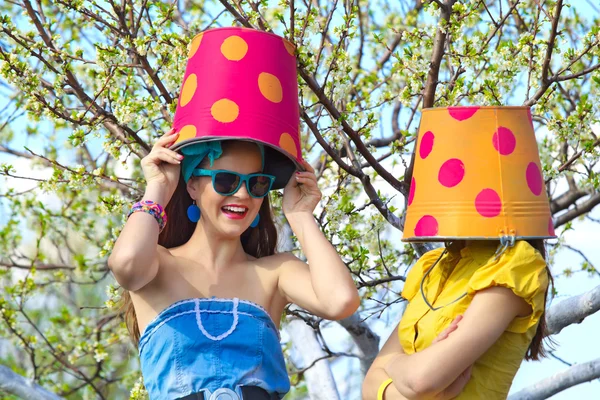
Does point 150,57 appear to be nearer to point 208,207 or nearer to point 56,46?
point 56,46

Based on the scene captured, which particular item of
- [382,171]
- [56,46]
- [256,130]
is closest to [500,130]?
[256,130]

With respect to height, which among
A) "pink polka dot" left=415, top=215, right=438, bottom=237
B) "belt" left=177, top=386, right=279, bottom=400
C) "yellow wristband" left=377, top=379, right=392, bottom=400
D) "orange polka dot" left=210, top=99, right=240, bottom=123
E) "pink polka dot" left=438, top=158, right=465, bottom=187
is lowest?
"yellow wristband" left=377, top=379, right=392, bottom=400

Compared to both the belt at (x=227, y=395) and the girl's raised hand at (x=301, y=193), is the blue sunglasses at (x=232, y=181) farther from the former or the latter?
the belt at (x=227, y=395)

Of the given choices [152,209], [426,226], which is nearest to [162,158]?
[152,209]

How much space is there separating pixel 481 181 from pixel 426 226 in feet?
0.63

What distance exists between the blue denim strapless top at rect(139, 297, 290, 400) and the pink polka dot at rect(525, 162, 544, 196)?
93 centimetres

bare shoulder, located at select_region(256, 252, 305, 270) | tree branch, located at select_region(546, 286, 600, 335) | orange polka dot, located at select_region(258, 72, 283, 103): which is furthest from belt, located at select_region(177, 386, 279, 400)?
tree branch, located at select_region(546, 286, 600, 335)

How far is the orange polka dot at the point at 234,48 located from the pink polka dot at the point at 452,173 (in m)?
0.73

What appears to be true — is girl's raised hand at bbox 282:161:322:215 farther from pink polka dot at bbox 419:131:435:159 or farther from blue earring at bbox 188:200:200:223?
pink polka dot at bbox 419:131:435:159

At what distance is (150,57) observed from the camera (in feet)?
15.9

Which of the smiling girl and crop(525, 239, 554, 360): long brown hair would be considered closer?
crop(525, 239, 554, 360): long brown hair

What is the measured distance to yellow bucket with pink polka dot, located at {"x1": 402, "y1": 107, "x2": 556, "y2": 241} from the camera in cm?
206

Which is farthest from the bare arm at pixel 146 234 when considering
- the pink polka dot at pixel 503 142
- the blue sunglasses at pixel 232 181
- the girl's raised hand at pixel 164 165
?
the pink polka dot at pixel 503 142

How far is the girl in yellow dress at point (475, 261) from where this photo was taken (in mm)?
1952
